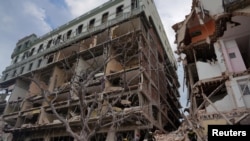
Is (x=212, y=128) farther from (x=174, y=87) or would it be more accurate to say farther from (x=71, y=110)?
(x=174, y=87)

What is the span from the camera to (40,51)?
34.3 metres

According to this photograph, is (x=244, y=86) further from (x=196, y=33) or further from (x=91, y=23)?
(x=91, y=23)

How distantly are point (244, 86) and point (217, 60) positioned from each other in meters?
3.61

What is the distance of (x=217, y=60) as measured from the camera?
660 inches

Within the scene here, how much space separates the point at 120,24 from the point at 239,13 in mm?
13350

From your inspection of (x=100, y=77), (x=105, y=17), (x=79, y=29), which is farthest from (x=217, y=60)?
(x=79, y=29)

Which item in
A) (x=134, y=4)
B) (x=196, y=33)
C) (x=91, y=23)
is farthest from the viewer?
(x=91, y=23)

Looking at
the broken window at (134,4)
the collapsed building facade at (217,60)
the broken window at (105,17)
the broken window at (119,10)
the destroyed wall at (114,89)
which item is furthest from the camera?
the broken window at (105,17)

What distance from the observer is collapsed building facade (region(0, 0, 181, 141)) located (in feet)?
58.9

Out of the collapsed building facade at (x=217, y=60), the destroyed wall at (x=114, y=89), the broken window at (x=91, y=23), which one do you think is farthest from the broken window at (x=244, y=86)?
the broken window at (x=91, y=23)

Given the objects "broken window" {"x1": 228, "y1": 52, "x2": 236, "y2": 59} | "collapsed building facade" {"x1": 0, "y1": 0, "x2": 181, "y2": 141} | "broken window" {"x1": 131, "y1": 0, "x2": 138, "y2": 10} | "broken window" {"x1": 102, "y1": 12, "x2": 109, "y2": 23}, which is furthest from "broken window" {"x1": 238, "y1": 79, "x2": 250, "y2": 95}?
"broken window" {"x1": 102, "y1": 12, "x2": 109, "y2": 23}

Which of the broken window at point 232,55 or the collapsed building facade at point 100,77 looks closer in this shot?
the broken window at point 232,55

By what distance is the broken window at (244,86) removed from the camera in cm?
1348

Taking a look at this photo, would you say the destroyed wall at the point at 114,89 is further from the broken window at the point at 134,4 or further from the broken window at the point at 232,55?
the broken window at the point at 232,55
